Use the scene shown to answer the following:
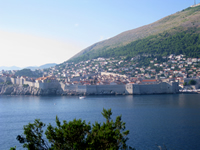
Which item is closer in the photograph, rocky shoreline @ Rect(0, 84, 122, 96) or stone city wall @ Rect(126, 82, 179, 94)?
stone city wall @ Rect(126, 82, 179, 94)

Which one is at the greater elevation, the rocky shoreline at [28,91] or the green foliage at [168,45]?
the green foliage at [168,45]

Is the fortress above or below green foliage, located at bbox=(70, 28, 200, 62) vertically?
below

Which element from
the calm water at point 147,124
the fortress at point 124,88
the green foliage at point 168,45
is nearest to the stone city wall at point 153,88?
the fortress at point 124,88

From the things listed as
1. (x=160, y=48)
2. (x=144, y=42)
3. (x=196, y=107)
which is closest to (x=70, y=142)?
(x=196, y=107)

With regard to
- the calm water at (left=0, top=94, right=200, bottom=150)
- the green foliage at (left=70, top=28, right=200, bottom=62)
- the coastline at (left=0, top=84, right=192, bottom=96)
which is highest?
the green foliage at (left=70, top=28, right=200, bottom=62)

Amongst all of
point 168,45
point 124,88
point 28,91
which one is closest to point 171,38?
point 168,45

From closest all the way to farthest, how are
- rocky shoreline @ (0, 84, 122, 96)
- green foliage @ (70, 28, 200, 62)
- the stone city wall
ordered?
the stone city wall, rocky shoreline @ (0, 84, 122, 96), green foliage @ (70, 28, 200, 62)

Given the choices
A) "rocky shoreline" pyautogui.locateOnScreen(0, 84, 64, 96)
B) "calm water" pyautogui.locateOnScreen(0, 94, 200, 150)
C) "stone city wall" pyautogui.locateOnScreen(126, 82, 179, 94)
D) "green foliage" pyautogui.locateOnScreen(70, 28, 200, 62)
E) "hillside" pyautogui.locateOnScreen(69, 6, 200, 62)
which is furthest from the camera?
"hillside" pyautogui.locateOnScreen(69, 6, 200, 62)

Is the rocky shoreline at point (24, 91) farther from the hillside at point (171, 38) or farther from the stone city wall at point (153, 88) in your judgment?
the hillside at point (171, 38)

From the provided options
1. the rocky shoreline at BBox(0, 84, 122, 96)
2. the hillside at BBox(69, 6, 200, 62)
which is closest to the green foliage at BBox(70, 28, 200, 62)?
the hillside at BBox(69, 6, 200, 62)

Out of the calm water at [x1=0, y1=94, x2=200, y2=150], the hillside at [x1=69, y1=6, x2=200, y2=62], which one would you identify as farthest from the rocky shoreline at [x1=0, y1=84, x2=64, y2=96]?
the hillside at [x1=69, y1=6, x2=200, y2=62]

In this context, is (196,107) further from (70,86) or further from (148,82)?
(70,86)

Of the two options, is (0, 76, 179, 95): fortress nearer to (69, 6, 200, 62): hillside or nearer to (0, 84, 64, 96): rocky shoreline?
(0, 84, 64, 96): rocky shoreline
